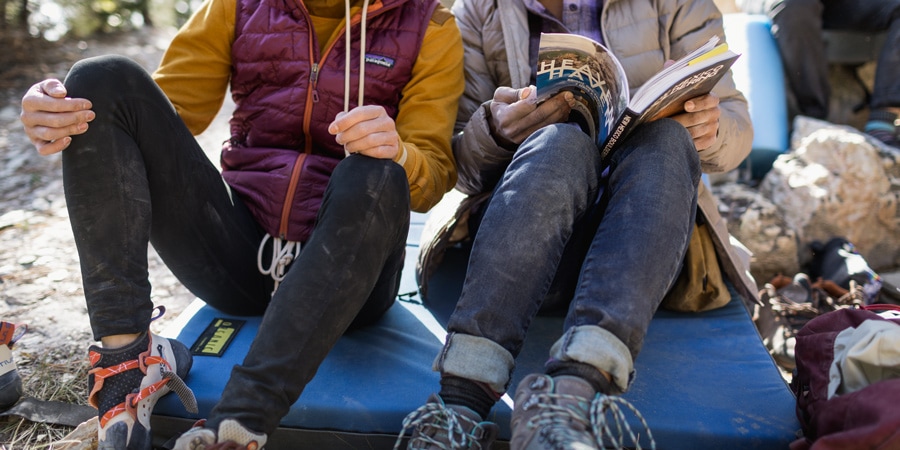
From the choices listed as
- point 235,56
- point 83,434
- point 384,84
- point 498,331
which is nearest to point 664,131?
point 498,331

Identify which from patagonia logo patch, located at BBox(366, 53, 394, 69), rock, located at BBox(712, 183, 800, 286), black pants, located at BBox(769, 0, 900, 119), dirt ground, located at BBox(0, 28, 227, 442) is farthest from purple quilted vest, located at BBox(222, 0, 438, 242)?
black pants, located at BBox(769, 0, 900, 119)

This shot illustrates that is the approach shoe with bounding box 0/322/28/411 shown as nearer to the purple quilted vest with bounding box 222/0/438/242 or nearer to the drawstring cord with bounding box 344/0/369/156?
the purple quilted vest with bounding box 222/0/438/242

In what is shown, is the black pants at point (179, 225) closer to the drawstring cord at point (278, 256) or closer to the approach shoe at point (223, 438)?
the approach shoe at point (223, 438)

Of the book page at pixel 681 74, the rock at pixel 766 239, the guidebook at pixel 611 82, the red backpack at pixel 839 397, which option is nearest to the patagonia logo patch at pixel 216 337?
the guidebook at pixel 611 82

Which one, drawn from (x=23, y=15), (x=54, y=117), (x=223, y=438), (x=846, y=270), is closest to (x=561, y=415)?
(x=223, y=438)

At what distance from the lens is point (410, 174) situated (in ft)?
5.04

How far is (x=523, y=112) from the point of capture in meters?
1.54

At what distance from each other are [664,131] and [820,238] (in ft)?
5.96

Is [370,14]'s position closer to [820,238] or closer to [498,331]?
[498,331]

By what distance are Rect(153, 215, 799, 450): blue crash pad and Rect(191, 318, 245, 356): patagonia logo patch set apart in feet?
0.05

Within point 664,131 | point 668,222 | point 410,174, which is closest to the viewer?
point 668,222

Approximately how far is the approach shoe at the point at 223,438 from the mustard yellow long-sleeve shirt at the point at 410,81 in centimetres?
68

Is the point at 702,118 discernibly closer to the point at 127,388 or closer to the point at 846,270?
the point at 127,388

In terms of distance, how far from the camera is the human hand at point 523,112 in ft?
5.03
